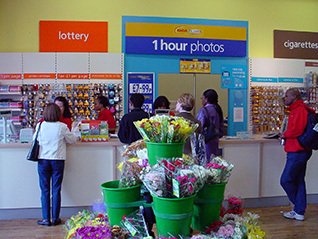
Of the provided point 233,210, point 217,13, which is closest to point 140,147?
point 233,210

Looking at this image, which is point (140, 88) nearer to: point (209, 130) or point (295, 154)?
point (209, 130)

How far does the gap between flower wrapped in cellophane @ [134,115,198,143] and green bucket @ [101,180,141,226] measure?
31 centimetres

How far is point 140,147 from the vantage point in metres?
2.55

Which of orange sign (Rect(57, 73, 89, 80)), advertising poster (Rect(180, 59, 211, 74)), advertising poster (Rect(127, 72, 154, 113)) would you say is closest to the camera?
orange sign (Rect(57, 73, 89, 80))

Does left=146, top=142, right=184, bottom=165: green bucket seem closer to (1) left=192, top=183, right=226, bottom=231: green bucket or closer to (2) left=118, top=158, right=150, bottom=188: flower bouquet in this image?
(2) left=118, top=158, right=150, bottom=188: flower bouquet

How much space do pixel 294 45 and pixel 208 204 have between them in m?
6.77

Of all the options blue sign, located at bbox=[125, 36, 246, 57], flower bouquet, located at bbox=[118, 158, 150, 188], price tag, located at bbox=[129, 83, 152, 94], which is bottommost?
flower bouquet, located at bbox=[118, 158, 150, 188]

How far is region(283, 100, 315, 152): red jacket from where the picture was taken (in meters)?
4.81

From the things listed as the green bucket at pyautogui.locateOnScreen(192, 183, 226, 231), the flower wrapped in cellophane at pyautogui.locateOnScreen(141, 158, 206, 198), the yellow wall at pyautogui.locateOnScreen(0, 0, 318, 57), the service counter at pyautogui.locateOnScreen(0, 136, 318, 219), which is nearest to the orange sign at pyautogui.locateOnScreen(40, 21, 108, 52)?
the yellow wall at pyautogui.locateOnScreen(0, 0, 318, 57)

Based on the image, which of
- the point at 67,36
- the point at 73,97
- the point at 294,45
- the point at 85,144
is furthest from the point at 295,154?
the point at 67,36

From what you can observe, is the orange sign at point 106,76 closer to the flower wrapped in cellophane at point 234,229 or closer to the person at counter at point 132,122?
the person at counter at point 132,122

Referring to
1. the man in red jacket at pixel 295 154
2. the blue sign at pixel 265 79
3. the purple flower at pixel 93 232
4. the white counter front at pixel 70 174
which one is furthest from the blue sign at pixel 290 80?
the purple flower at pixel 93 232

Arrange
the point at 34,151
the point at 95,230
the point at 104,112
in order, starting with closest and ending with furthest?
the point at 95,230 < the point at 34,151 < the point at 104,112

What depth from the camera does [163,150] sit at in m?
2.14
